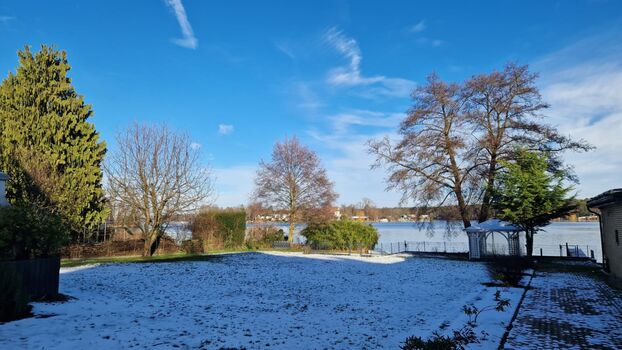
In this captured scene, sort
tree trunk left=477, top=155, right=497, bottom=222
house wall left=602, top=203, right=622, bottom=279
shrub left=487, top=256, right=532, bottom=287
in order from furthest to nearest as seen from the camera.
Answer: tree trunk left=477, top=155, right=497, bottom=222 < house wall left=602, top=203, right=622, bottom=279 < shrub left=487, top=256, right=532, bottom=287

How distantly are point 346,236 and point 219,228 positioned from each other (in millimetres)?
9791

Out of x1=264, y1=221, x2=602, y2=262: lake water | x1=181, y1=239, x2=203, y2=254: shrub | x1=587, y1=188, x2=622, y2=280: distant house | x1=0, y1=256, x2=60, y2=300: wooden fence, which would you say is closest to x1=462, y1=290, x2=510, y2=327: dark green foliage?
x1=587, y1=188, x2=622, y2=280: distant house

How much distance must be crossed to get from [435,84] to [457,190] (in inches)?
310

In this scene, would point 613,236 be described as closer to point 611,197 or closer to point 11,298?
point 611,197

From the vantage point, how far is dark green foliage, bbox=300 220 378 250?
1204 inches

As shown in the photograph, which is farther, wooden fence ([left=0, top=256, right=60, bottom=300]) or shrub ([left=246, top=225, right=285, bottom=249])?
shrub ([left=246, top=225, right=285, bottom=249])

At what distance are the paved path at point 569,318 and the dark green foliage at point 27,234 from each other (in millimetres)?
10311

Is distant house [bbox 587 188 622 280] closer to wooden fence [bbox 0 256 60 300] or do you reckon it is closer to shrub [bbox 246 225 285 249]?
wooden fence [bbox 0 256 60 300]

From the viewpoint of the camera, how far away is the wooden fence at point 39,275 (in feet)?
28.5

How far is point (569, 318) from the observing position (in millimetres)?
8641

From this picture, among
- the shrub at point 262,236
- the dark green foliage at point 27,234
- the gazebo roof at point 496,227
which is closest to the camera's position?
the dark green foliage at point 27,234

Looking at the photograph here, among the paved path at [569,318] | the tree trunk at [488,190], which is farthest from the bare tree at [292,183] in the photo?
the paved path at [569,318]

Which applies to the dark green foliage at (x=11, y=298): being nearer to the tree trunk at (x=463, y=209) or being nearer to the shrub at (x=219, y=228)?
the shrub at (x=219, y=228)

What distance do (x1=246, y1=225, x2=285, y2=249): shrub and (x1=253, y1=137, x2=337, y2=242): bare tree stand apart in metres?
2.66
